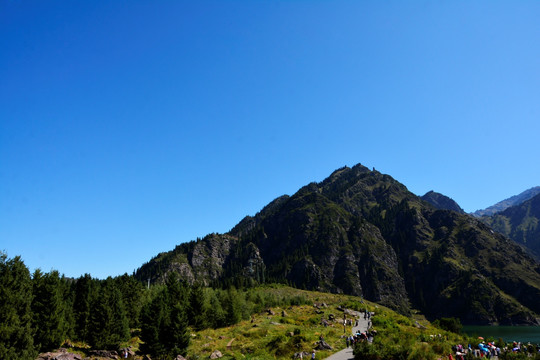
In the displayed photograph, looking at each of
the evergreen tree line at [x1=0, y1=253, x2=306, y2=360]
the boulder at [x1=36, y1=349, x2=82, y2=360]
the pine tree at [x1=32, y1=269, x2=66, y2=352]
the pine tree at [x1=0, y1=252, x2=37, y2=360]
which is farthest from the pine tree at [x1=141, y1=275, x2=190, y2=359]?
the pine tree at [x1=0, y1=252, x2=37, y2=360]

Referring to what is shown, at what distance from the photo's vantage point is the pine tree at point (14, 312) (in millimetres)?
31062

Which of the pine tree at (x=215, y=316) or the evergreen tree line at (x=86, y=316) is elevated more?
the evergreen tree line at (x=86, y=316)

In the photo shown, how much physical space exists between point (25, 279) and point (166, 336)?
18534mm

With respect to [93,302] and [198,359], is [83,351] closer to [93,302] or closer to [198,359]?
[93,302]

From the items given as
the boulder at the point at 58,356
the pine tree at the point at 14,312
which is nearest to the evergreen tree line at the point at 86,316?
the pine tree at the point at 14,312

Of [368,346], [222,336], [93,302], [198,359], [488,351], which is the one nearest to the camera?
[368,346]

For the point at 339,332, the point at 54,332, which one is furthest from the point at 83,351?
the point at 339,332

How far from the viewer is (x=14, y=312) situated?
107 feet

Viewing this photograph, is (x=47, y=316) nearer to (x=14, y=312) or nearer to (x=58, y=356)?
(x=58, y=356)

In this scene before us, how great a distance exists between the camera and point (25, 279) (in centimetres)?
3666

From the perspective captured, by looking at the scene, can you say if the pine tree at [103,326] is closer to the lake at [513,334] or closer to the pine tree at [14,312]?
the pine tree at [14,312]

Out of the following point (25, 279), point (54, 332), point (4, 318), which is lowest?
point (54, 332)

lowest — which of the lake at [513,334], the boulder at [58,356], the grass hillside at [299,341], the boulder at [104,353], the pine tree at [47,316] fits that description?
the lake at [513,334]

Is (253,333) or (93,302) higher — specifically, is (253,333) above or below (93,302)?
below
